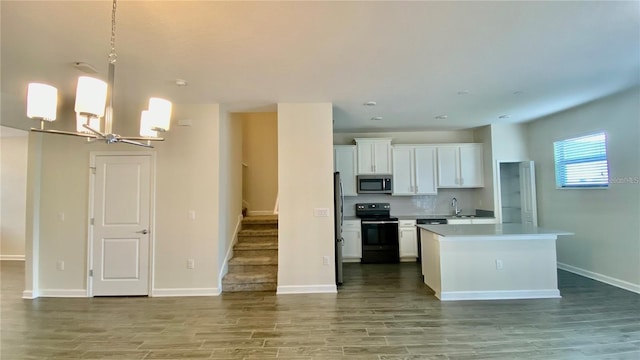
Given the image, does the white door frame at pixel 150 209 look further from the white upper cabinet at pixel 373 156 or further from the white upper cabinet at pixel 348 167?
the white upper cabinet at pixel 373 156

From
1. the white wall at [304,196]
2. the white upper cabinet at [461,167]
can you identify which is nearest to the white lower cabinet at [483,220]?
the white upper cabinet at [461,167]

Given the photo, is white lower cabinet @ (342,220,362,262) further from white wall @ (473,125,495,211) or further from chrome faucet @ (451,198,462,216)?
white wall @ (473,125,495,211)

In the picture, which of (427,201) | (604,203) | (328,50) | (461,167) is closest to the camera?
(328,50)

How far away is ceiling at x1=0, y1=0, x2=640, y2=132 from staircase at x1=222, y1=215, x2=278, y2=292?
7.07 feet

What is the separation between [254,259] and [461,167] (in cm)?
443

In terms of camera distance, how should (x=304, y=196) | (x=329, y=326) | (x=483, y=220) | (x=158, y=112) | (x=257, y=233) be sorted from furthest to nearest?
(x=483, y=220)
(x=257, y=233)
(x=304, y=196)
(x=329, y=326)
(x=158, y=112)

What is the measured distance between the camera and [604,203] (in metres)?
4.34

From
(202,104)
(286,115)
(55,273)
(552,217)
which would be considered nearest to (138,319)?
(55,273)

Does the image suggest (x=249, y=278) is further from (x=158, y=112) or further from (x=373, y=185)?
(x=373, y=185)

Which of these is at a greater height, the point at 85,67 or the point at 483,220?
the point at 85,67

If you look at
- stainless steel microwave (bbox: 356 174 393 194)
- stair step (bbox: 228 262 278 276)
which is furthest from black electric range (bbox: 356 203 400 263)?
stair step (bbox: 228 262 278 276)

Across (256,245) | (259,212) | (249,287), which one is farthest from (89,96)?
(259,212)

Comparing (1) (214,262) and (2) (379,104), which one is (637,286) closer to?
(2) (379,104)

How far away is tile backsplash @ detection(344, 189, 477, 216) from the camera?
644 cm
